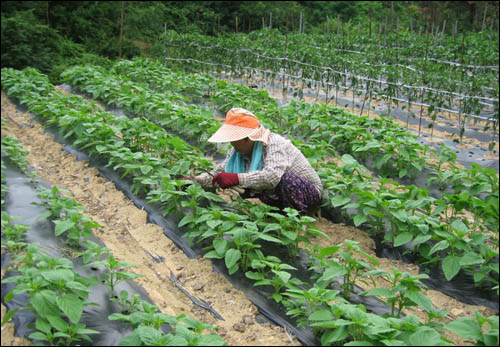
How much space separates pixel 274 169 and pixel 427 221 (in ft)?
3.73

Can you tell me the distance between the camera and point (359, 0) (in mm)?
26500

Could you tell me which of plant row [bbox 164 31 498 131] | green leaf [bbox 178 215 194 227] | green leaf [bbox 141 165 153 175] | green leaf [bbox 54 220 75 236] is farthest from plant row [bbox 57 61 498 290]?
plant row [bbox 164 31 498 131]

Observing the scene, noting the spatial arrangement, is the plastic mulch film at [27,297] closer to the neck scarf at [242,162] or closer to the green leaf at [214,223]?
the green leaf at [214,223]

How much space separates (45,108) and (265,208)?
4894 mm

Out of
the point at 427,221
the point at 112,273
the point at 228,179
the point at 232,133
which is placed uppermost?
the point at 232,133

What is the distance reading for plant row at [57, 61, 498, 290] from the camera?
321 centimetres

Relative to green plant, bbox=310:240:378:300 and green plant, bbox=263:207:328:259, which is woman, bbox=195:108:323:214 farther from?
green plant, bbox=310:240:378:300

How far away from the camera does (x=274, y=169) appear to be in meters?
3.82

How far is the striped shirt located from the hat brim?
0.73 feet

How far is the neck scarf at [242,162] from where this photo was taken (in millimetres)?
3902

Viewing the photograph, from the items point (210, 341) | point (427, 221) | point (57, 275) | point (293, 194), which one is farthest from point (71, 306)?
point (427, 221)

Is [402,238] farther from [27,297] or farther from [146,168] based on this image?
[27,297]

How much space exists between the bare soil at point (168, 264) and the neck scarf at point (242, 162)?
0.76m

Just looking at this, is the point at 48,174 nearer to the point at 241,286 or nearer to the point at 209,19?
the point at 241,286
